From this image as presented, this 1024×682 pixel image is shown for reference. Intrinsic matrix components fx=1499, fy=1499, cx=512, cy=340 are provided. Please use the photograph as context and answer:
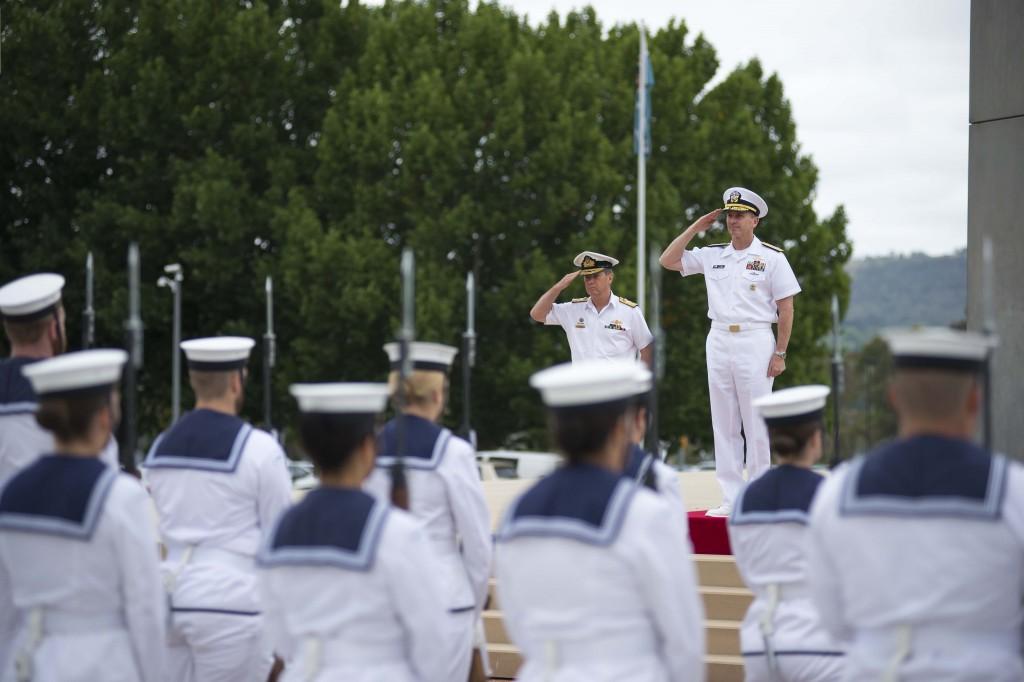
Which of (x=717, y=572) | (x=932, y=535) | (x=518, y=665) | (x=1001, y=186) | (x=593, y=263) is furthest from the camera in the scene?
(x=593, y=263)

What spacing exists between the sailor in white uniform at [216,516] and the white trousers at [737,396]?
4.37 m

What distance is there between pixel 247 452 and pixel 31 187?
2476 centimetres

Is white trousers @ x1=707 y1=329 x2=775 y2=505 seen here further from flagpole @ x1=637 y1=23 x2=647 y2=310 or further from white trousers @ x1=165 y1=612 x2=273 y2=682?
flagpole @ x1=637 y1=23 x2=647 y2=310

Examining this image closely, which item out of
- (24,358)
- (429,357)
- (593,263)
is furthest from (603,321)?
(24,358)

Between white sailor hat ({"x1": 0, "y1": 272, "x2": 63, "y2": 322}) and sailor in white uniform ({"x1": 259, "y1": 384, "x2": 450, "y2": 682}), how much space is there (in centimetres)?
210

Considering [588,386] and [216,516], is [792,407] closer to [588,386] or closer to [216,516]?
[588,386]

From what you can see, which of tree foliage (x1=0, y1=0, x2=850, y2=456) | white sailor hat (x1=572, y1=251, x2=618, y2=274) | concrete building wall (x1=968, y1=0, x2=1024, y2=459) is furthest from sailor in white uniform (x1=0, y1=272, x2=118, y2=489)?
tree foliage (x1=0, y1=0, x2=850, y2=456)

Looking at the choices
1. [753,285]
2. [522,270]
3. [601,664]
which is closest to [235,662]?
[601,664]

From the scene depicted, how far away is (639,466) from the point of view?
18.7 ft

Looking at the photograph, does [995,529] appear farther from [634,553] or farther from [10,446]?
[10,446]

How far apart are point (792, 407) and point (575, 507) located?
1844mm

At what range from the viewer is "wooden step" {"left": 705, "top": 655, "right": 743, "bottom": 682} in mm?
8203

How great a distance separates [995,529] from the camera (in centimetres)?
382

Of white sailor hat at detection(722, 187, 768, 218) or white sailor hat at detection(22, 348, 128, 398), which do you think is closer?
white sailor hat at detection(22, 348, 128, 398)
